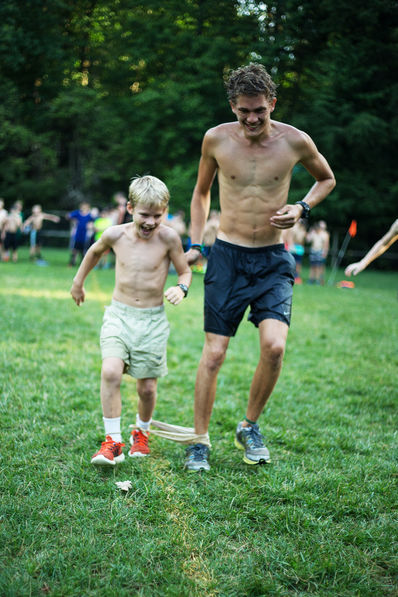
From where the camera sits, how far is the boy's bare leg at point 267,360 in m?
3.36

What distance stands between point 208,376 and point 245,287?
0.64 metres

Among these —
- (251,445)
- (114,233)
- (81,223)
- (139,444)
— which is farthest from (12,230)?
(251,445)

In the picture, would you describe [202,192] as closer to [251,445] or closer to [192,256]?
[192,256]

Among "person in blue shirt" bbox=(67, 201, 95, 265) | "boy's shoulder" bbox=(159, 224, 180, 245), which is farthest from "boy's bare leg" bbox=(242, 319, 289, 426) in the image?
"person in blue shirt" bbox=(67, 201, 95, 265)

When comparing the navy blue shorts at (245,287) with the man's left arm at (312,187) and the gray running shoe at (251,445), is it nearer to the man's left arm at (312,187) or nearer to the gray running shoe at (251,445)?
the man's left arm at (312,187)

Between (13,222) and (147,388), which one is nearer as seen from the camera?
(147,388)

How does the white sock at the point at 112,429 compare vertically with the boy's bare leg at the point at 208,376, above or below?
below

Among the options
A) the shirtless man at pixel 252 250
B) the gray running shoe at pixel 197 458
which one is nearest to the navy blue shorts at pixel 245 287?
the shirtless man at pixel 252 250

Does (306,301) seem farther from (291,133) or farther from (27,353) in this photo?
(291,133)

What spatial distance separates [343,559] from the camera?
235 cm

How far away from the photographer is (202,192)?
3736 millimetres

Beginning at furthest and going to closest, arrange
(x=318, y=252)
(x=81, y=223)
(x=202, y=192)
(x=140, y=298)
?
1. (x=318, y=252)
2. (x=81, y=223)
3. (x=202, y=192)
4. (x=140, y=298)

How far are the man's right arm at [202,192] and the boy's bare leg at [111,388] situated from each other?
0.89m

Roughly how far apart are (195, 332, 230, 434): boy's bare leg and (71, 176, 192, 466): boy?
0.93ft
